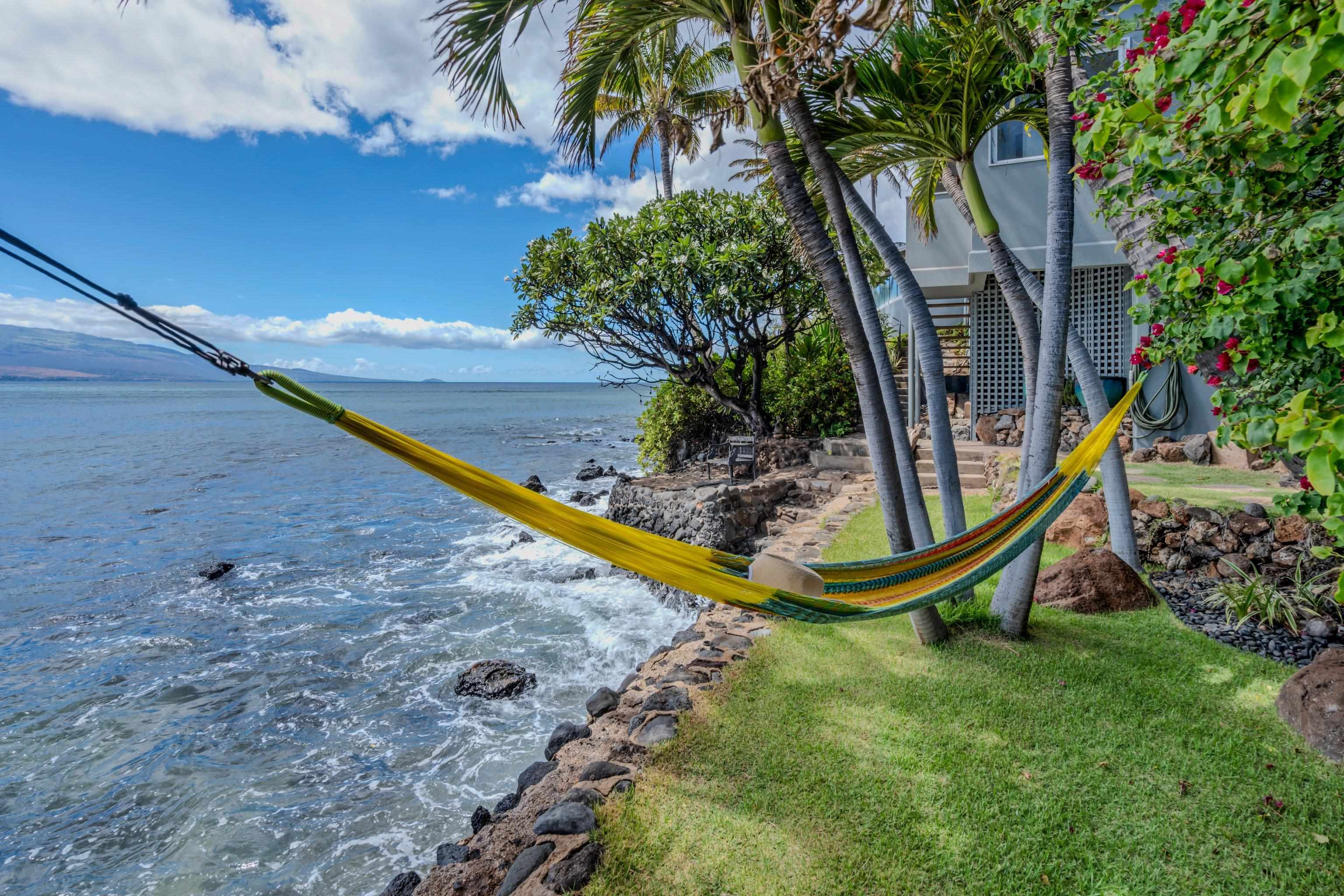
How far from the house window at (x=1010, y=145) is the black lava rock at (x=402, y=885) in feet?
26.0

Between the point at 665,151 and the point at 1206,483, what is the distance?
8855 mm

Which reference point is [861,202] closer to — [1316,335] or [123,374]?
[1316,335]

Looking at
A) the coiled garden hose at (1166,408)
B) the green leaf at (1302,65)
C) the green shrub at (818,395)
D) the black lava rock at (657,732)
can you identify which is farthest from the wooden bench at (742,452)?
the green leaf at (1302,65)

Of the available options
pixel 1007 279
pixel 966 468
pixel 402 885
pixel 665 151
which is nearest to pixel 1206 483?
pixel 966 468

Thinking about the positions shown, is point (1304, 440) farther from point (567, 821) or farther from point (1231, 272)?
point (567, 821)

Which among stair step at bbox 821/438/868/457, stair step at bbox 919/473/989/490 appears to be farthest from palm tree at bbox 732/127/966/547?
stair step at bbox 821/438/868/457

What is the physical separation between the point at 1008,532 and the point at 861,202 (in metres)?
1.68

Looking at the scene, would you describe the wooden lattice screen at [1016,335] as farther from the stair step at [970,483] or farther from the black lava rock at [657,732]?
the black lava rock at [657,732]

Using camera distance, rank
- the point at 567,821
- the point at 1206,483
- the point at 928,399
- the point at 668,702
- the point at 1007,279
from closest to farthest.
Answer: the point at 567,821 < the point at 668,702 < the point at 928,399 < the point at 1007,279 < the point at 1206,483

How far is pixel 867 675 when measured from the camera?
289 centimetres

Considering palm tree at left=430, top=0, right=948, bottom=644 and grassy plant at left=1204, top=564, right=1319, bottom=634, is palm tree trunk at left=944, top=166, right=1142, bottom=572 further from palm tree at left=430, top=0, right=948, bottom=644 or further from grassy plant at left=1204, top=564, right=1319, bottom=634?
palm tree at left=430, top=0, right=948, bottom=644

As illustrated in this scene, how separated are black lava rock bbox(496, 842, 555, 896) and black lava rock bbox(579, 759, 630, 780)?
1.16 feet

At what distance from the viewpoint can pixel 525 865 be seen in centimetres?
187

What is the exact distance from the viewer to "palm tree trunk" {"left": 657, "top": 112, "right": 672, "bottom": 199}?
1013cm
